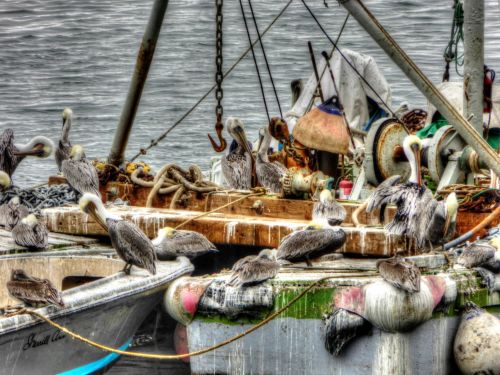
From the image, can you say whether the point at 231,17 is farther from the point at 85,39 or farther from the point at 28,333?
the point at 28,333

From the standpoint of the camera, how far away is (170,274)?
1244 cm

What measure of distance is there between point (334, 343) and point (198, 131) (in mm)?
17837

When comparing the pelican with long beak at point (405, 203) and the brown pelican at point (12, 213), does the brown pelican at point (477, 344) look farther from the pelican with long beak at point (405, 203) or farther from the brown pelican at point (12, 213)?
the brown pelican at point (12, 213)

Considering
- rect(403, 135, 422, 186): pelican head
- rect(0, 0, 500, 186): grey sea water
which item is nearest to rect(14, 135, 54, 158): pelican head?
rect(403, 135, 422, 186): pelican head

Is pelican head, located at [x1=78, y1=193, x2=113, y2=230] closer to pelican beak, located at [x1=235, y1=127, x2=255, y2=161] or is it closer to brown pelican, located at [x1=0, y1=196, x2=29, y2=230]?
brown pelican, located at [x1=0, y1=196, x2=29, y2=230]

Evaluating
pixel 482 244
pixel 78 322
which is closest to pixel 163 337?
pixel 78 322

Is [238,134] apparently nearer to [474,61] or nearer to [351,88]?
[351,88]

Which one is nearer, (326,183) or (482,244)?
(482,244)

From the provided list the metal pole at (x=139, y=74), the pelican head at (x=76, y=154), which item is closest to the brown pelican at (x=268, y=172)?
the metal pole at (x=139, y=74)

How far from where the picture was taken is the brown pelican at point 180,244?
42.0 ft

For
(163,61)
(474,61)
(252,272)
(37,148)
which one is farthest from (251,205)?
(163,61)

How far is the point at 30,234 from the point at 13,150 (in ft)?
10.0

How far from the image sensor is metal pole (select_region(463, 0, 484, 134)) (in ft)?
44.7

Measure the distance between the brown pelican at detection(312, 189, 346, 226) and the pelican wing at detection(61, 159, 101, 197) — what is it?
8.77 feet
